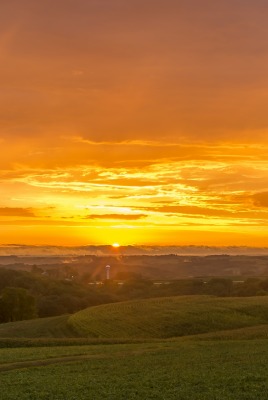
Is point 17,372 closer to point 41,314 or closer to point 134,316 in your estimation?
point 134,316

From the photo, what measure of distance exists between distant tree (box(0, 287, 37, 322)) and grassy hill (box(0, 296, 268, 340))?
27.8 meters

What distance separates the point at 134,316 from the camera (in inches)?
3467

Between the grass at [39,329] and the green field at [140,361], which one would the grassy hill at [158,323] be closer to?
the grass at [39,329]

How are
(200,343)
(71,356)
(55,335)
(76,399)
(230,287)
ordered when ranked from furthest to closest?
(230,287), (55,335), (200,343), (71,356), (76,399)

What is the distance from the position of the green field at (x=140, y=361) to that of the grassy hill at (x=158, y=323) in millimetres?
142

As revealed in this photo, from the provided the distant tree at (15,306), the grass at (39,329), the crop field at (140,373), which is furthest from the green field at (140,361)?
the distant tree at (15,306)

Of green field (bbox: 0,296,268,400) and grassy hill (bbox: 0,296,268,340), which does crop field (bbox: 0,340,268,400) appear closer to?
green field (bbox: 0,296,268,400)

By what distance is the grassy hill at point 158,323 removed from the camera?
74938 millimetres

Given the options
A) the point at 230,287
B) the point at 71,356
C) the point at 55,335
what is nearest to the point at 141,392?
the point at 71,356

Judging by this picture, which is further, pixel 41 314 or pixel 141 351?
pixel 41 314

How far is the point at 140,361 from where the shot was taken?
4575 centimetres

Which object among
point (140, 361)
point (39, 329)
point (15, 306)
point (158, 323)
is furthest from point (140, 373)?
point (15, 306)

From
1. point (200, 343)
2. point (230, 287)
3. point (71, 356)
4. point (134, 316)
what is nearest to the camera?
point (71, 356)

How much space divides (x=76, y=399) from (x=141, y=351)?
18450 mm
